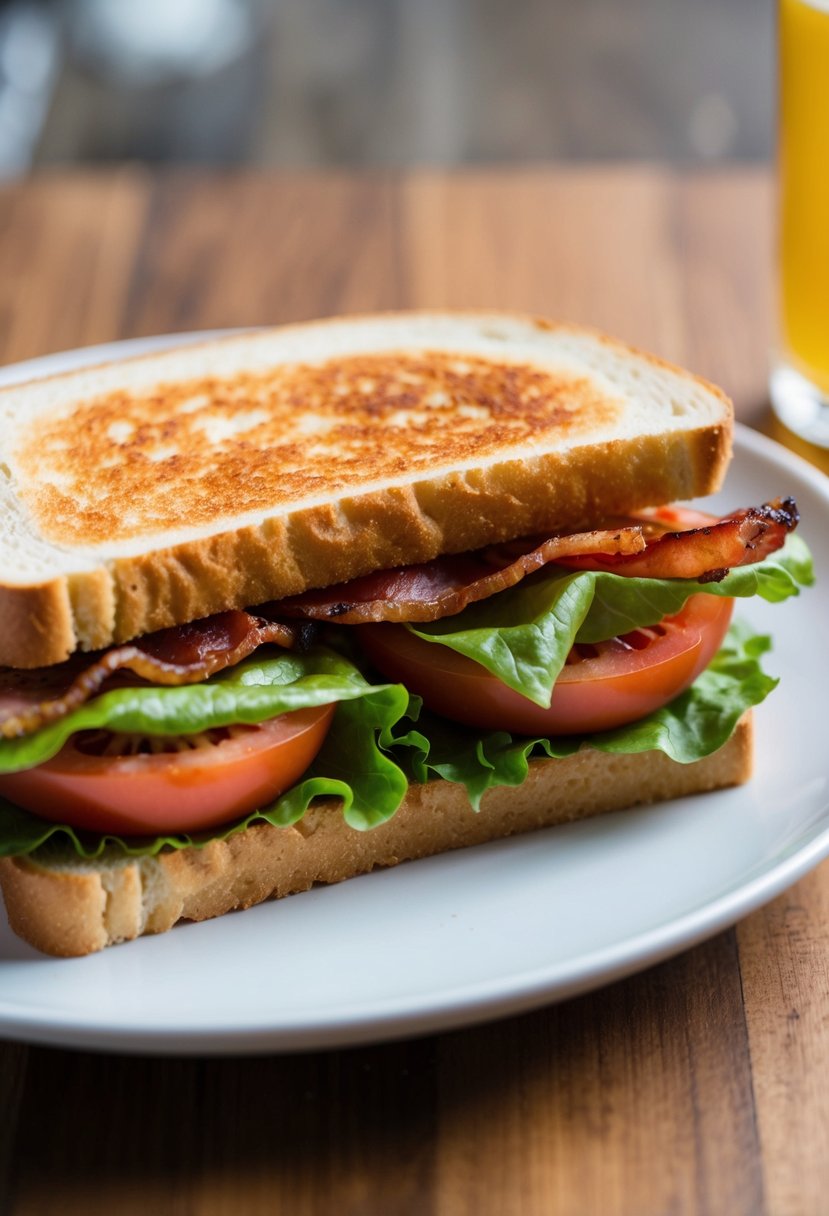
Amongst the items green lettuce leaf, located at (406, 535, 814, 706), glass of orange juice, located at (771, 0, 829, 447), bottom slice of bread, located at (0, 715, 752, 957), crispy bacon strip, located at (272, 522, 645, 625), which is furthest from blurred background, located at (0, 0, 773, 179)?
bottom slice of bread, located at (0, 715, 752, 957)

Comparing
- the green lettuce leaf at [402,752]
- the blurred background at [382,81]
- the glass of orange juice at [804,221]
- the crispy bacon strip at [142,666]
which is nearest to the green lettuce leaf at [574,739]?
the green lettuce leaf at [402,752]

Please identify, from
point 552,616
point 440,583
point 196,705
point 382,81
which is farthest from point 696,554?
point 382,81

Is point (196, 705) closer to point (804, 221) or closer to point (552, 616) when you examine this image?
point (552, 616)

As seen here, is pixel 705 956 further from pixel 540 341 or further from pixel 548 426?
pixel 540 341

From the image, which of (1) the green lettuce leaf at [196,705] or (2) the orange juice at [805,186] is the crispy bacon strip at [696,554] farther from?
(2) the orange juice at [805,186]

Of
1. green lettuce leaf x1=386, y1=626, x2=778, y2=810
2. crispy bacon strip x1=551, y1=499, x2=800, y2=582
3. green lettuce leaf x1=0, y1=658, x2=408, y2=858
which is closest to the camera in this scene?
green lettuce leaf x1=0, y1=658, x2=408, y2=858

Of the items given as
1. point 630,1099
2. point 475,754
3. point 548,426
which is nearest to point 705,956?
point 630,1099

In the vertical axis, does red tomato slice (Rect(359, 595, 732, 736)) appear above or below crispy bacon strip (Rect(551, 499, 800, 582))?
below

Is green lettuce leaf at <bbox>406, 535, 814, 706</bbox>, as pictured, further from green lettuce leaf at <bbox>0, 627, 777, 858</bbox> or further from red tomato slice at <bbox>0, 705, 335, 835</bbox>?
red tomato slice at <bbox>0, 705, 335, 835</bbox>
